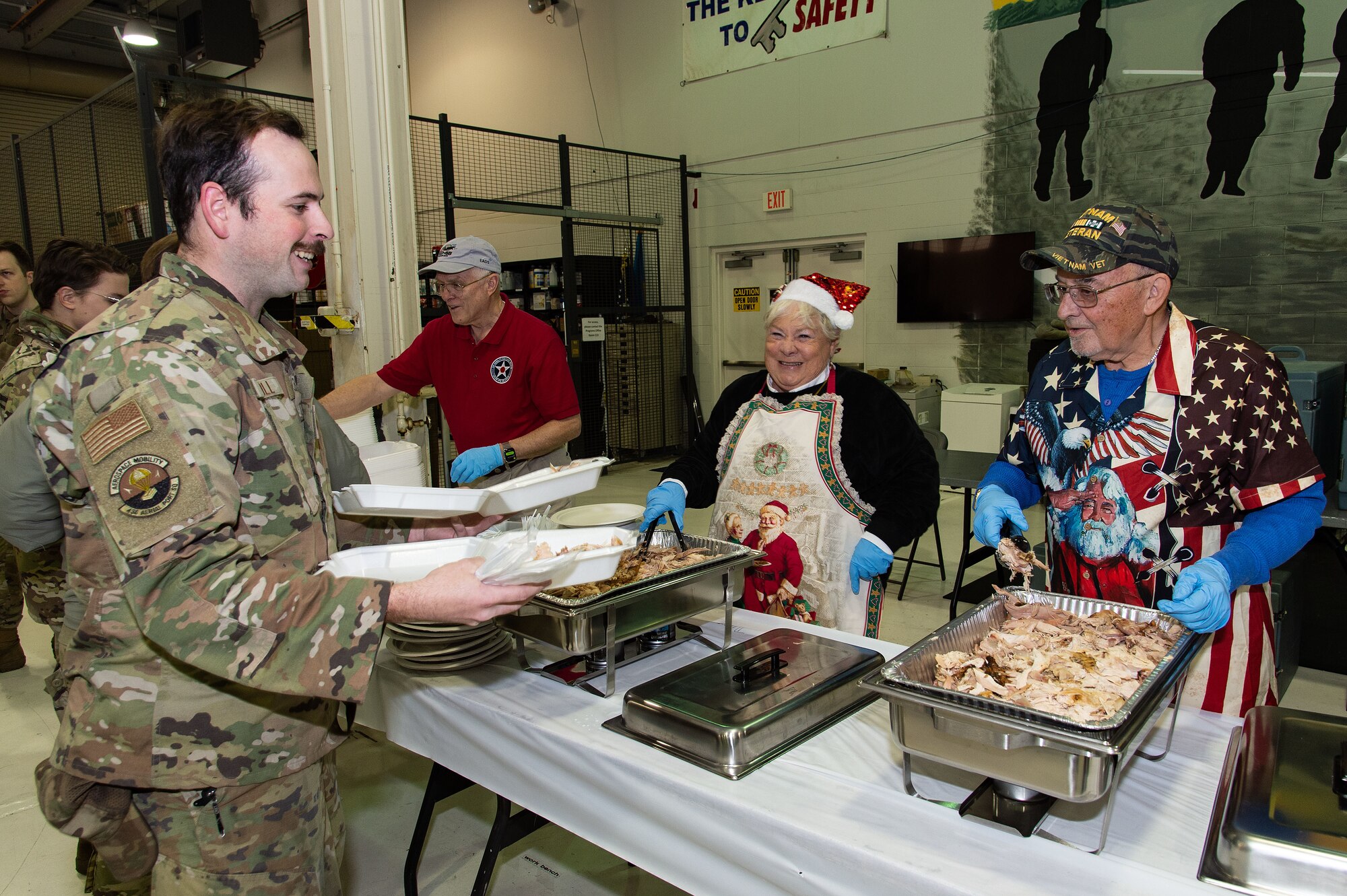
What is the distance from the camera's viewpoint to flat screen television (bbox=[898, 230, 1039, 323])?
22.2 ft

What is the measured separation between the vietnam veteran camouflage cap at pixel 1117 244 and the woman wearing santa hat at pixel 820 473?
731 mm

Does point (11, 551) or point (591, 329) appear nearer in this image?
point (11, 551)

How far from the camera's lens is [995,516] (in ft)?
6.07

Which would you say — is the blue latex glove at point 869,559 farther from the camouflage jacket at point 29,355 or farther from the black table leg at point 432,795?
the camouflage jacket at point 29,355

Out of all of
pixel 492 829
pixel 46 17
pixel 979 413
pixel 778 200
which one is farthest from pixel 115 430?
pixel 46 17

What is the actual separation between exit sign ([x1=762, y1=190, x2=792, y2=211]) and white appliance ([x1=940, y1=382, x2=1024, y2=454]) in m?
2.59

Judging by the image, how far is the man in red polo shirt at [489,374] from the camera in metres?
2.92

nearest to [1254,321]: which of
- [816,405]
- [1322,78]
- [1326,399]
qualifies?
[1322,78]

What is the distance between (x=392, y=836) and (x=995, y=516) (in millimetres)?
2134

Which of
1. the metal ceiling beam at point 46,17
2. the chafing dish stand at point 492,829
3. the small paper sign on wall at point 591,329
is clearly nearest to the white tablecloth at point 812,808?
the chafing dish stand at point 492,829

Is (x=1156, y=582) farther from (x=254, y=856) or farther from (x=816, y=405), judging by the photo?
(x=254, y=856)

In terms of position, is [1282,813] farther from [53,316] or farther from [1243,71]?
[1243,71]

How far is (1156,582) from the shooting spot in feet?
5.67

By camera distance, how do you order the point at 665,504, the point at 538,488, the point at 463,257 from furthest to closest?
the point at 463,257, the point at 665,504, the point at 538,488
